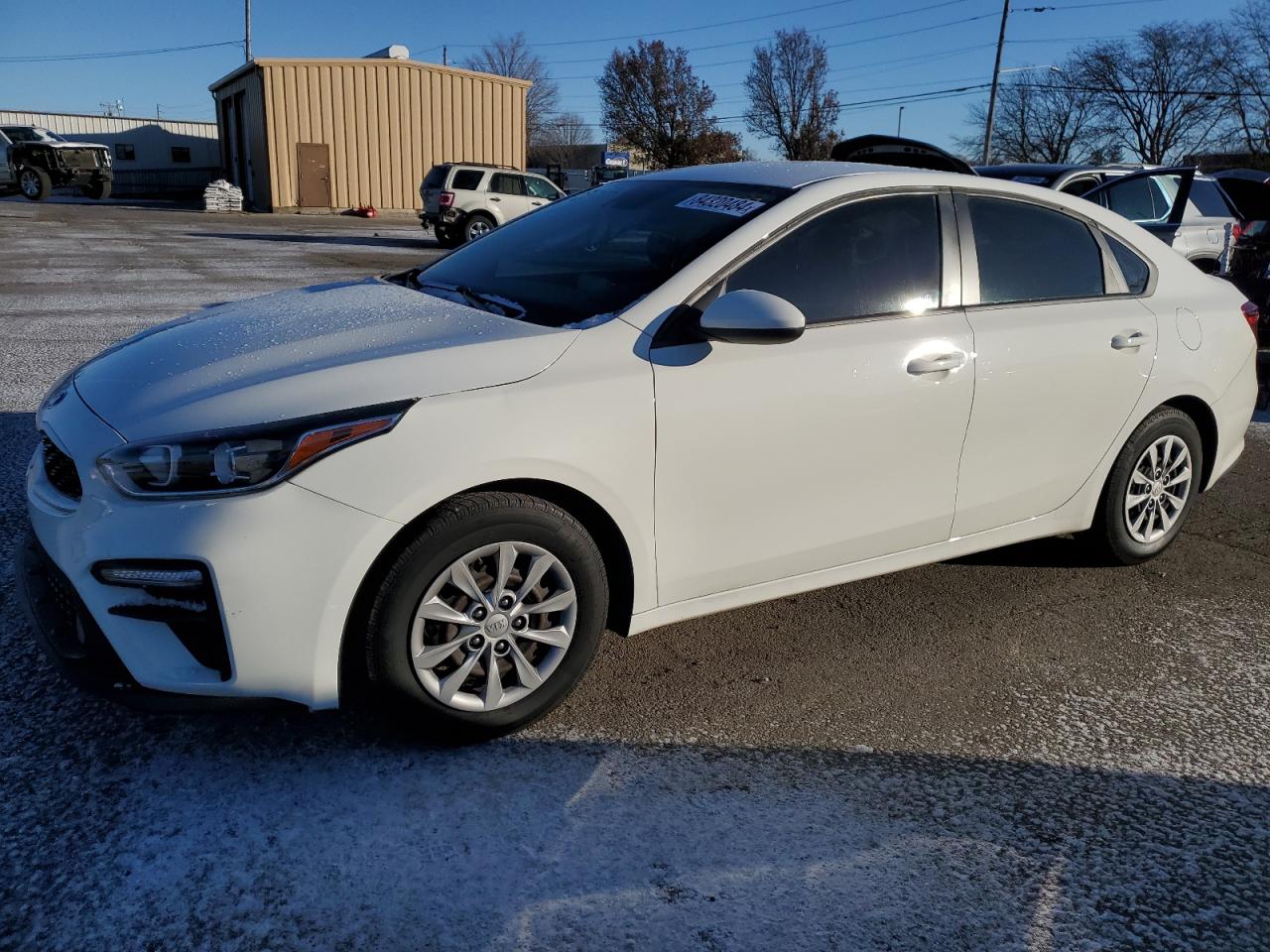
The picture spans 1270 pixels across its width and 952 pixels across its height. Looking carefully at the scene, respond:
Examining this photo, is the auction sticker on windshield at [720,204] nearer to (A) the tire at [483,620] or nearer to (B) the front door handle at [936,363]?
(B) the front door handle at [936,363]

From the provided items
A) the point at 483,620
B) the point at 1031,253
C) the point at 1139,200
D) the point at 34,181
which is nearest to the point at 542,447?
the point at 483,620

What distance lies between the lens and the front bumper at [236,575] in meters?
2.41

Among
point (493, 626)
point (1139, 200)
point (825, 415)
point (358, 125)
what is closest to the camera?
point (493, 626)

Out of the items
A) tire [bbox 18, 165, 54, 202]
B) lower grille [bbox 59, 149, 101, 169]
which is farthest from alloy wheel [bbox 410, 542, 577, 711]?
lower grille [bbox 59, 149, 101, 169]

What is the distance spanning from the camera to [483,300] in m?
3.39

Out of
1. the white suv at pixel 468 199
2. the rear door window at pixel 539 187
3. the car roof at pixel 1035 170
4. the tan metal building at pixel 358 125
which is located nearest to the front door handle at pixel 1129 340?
the car roof at pixel 1035 170

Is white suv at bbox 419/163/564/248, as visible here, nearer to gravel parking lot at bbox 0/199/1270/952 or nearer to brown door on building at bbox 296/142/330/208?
brown door on building at bbox 296/142/330/208

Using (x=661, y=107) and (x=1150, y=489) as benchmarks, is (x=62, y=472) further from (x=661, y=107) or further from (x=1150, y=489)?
(x=661, y=107)

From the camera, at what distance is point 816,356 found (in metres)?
3.19

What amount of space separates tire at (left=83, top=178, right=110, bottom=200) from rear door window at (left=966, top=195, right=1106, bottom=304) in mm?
35146

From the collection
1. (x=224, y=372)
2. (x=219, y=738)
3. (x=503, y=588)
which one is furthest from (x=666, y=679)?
(x=224, y=372)

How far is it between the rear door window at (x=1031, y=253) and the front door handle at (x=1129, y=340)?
0.66 ft

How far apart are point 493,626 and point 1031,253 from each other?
2.50 m

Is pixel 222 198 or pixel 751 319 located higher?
pixel 222 198
